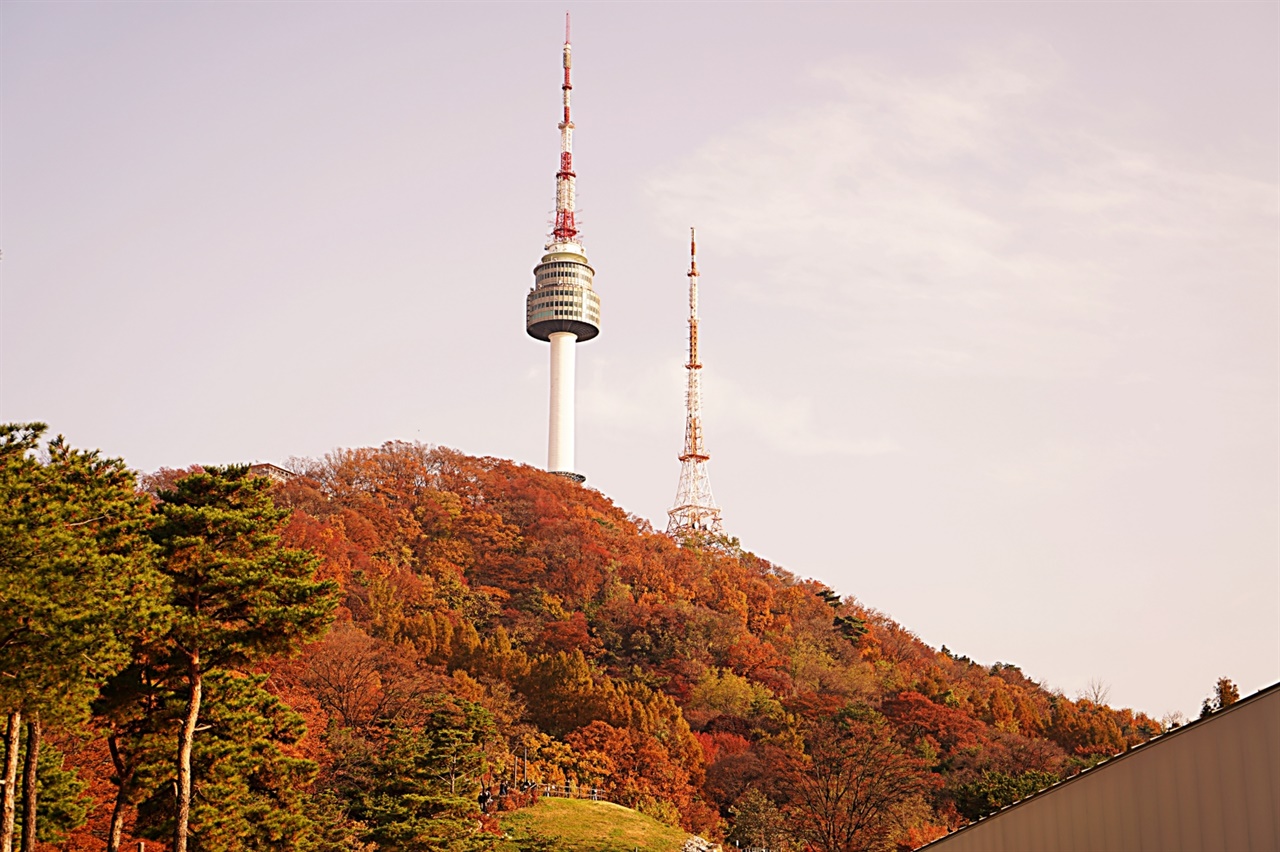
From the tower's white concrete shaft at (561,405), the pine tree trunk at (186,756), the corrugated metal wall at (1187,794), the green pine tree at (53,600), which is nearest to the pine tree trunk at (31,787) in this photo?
the green pine tree at (53,600)

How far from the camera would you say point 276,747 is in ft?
78.5

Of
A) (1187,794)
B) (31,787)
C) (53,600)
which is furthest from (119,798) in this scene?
(1187,794)

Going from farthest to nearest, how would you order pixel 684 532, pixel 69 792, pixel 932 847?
pixel 684 532, pixel 69 792, pixel 932 847

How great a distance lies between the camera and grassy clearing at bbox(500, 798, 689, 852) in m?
34.5

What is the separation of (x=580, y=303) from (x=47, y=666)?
3183 inches

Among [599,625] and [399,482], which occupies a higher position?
[399,482]

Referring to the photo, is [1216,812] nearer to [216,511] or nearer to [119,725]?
[216,511]

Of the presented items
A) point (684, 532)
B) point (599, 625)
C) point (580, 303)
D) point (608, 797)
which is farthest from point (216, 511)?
point (580, 303)

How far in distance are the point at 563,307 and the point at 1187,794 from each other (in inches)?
3476

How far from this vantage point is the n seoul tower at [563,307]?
94.2 m

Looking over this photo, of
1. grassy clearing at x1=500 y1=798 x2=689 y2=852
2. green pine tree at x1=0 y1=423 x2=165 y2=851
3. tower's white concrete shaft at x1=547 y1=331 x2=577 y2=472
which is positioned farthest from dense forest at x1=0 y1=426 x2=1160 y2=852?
tower's white concrete shaft at x1=547 y1=331 x2=577 y2=472

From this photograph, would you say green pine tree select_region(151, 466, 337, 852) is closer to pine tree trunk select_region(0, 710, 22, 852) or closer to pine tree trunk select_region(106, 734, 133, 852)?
pine tree trunk select_region(106, 734, 133, 852)

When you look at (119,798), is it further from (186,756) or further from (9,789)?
(9,789)

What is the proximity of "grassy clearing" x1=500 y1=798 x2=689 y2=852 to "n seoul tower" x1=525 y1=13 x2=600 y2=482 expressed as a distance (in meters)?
55.0
